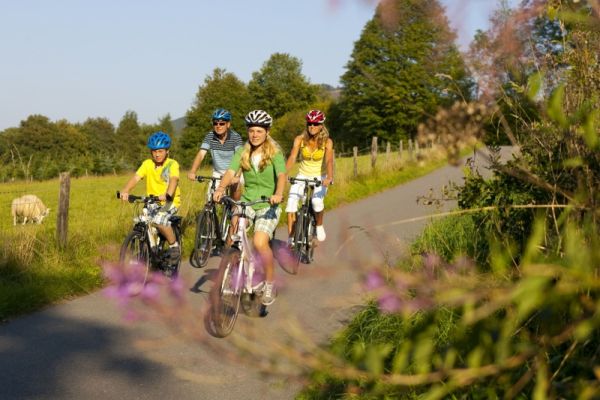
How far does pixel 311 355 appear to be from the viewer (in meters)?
1.19

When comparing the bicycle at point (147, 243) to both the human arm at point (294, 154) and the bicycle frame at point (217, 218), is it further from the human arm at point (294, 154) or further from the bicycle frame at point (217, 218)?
the human arm at point (294, 154)

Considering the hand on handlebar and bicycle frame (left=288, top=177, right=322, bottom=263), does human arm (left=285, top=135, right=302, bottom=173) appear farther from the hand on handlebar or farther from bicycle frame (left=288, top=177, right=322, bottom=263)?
the hand on handlebar

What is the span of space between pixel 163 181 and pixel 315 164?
85.8 inches

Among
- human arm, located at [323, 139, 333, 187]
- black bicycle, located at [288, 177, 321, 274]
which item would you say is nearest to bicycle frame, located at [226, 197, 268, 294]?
black bicycle, located at [288, 177, 321, 274]

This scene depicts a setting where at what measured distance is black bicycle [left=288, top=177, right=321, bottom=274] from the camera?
334 inches

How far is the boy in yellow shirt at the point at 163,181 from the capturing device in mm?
7547

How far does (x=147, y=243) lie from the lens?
24.0 feet

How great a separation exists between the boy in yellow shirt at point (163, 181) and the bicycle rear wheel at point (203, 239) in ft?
2.62

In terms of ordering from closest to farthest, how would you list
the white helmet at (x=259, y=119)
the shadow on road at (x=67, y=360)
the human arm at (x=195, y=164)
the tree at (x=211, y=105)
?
the shadow on road at (x=67, y=360), the white helmet at (x=259, y=119), the human arm at (x=195, y=164), the tree at (x=211, y=105)

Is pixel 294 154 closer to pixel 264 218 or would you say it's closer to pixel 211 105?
pixel 264 218

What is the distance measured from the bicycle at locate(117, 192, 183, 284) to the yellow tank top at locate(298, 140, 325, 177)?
79.3 inches

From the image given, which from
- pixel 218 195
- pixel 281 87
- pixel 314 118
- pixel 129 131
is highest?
pixel 281 87

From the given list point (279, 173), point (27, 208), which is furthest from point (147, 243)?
point (27, 208)

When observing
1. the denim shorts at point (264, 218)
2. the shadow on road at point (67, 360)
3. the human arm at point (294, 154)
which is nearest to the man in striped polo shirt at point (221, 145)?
the human arm at point (294, 154)
